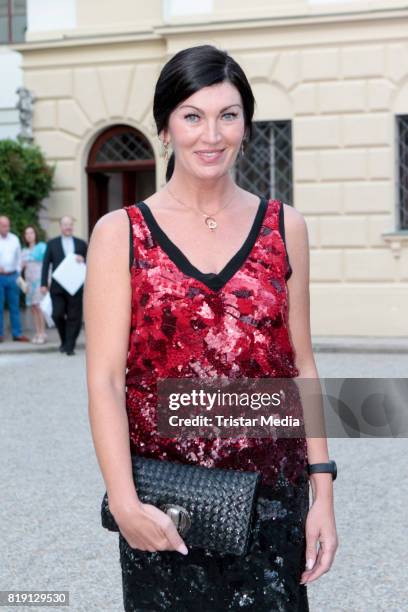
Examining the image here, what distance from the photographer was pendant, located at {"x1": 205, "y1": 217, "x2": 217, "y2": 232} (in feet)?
7.27

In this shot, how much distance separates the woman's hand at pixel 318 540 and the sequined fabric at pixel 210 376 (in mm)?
19

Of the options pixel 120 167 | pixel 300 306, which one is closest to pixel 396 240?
pixel 120 167

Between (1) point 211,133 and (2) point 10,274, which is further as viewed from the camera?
(2) point 10,274

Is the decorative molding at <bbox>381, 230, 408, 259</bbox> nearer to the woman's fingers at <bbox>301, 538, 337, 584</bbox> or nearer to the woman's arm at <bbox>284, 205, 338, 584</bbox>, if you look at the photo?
the woman's arm at <bbox>284, 205, 338, 584</bbox>

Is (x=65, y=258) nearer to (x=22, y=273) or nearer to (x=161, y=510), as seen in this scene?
(x=22, y=273)

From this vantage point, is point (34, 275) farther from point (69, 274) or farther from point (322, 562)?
point (322, 562)

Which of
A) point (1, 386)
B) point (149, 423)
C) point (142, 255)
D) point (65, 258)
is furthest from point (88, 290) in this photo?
point (65, 258)

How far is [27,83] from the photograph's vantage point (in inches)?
707

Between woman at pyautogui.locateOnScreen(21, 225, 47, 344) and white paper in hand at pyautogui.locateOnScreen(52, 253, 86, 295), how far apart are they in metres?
1.68

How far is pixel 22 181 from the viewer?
17.2 metres

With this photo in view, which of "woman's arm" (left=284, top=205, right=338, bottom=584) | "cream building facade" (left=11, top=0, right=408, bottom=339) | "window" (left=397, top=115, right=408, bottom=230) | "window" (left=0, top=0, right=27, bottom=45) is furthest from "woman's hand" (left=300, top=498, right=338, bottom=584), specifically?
"window" (left=0, top=0, right=27, bottom=45)

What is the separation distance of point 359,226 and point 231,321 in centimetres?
1424

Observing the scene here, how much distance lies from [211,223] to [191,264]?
13cm

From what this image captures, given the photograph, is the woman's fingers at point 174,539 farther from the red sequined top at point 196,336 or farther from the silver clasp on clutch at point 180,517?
the red sequined top at point 196,336
